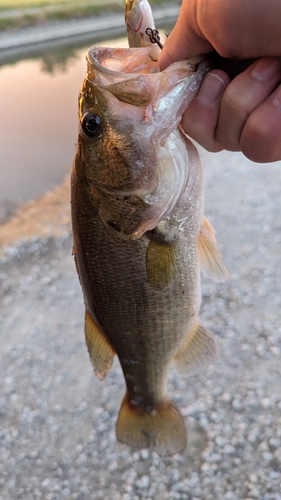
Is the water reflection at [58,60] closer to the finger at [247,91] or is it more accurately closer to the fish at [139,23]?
the fish at [139,23]

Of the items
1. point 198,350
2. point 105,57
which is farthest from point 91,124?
point 198,350

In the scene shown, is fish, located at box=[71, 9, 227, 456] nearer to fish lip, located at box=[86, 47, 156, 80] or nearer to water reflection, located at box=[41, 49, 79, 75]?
fish lip, located at box=[86, 47, 156, 80]

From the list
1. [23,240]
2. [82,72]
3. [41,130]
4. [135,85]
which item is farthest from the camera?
[82,72]

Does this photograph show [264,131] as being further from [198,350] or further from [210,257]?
[198,350]

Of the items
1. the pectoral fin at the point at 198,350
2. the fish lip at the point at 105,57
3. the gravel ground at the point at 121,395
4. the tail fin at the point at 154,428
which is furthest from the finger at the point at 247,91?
the gravel ground at the point at 121,395

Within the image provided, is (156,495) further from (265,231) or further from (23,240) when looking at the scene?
(23,240)

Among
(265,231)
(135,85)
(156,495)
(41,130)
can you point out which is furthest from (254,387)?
(41,130)

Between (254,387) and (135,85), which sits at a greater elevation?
(135,85)
